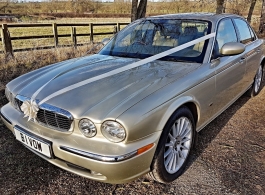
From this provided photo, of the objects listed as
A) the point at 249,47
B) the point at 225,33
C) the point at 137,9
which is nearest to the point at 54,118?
the point at 225,33

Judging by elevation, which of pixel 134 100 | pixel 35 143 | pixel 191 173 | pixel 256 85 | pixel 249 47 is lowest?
pixel 191 173

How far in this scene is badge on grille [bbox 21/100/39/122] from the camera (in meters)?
2.17

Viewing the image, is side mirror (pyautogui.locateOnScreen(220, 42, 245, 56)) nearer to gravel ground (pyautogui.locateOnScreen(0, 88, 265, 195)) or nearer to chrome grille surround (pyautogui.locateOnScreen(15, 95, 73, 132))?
gravel ground (pyautogui.locateOnScreen(0, 88, 265, 195))

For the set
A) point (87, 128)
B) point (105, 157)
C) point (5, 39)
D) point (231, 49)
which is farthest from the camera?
point (5, 39)

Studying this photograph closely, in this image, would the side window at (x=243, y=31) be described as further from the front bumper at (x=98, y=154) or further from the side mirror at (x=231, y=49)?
the front bumper at (x=98, y=154)

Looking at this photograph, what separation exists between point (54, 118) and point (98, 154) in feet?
1.74

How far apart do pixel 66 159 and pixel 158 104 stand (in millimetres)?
871

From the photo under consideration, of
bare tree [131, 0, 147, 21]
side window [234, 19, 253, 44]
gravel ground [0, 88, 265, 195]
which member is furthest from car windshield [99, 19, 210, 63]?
bare tree [131, 0, 147, 21]

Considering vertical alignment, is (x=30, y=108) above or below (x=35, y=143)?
above

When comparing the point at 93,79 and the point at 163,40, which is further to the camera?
the point at 163,40

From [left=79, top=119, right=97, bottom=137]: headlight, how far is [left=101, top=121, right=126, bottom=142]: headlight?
0.08m

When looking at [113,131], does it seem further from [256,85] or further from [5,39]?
[5,39]

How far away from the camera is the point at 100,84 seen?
2.34 metres

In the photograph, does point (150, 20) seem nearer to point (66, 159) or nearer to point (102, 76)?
point (102, 76)
